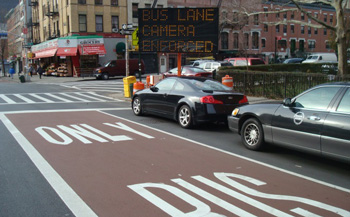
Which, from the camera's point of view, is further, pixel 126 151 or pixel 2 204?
pixel 126 151

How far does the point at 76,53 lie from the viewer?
133 ft

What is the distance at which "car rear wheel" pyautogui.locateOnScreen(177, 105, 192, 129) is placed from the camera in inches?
384

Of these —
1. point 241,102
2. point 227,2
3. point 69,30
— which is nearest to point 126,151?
point 241,102

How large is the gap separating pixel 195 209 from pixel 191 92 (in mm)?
5848

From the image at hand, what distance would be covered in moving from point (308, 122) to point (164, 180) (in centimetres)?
282

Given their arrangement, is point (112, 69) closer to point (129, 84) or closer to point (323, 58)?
point (129, 84)

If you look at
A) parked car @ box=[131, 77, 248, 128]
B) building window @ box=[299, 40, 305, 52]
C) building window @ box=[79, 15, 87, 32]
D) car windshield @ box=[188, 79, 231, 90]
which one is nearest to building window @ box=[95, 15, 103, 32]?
building window @ box=[79, 15, 87, 32]

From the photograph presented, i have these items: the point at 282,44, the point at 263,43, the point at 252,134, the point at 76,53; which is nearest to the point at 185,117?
the point at 252,134

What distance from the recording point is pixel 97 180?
5465 millimetres

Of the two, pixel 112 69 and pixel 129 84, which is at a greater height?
pixel 112 69

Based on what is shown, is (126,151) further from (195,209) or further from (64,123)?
(64,123)

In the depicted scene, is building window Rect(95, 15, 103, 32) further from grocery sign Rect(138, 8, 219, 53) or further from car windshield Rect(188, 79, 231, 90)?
car windshield Rect(188, 79, 231, 90)

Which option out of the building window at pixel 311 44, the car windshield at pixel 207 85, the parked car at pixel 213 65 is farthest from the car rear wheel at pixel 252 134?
the building window at pixel 311 44

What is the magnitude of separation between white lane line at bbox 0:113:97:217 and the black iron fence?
10542 millimetres
